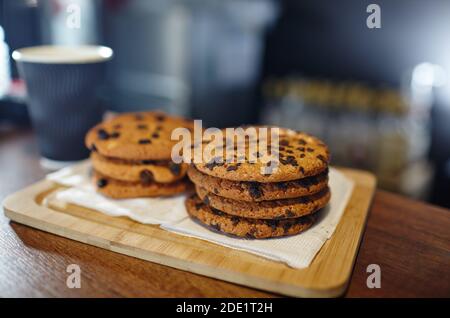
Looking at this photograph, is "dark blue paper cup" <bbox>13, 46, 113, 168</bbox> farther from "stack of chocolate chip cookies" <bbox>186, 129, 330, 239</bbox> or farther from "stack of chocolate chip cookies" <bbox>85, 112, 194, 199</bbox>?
"stack of chocolate chip cookies" <bbox>186, 129, 330, 239</bbox>

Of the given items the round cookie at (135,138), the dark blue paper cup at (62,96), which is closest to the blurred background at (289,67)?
the dark blue paper cup at (62,96)

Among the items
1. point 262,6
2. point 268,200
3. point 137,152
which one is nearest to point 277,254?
point 268,200

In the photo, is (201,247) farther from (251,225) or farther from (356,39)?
(356,39)

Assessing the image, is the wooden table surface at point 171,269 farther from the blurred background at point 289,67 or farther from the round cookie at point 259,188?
the blurred background at point 289,67

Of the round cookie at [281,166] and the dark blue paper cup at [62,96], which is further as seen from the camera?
the dark blue paper cup at [62,96]

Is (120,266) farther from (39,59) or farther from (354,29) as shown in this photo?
(354,29)

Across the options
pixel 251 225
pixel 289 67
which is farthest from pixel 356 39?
pixel 251 225

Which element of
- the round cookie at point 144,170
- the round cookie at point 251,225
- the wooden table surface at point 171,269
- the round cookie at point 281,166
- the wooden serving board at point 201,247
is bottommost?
the wooden table surface at point 171,269
